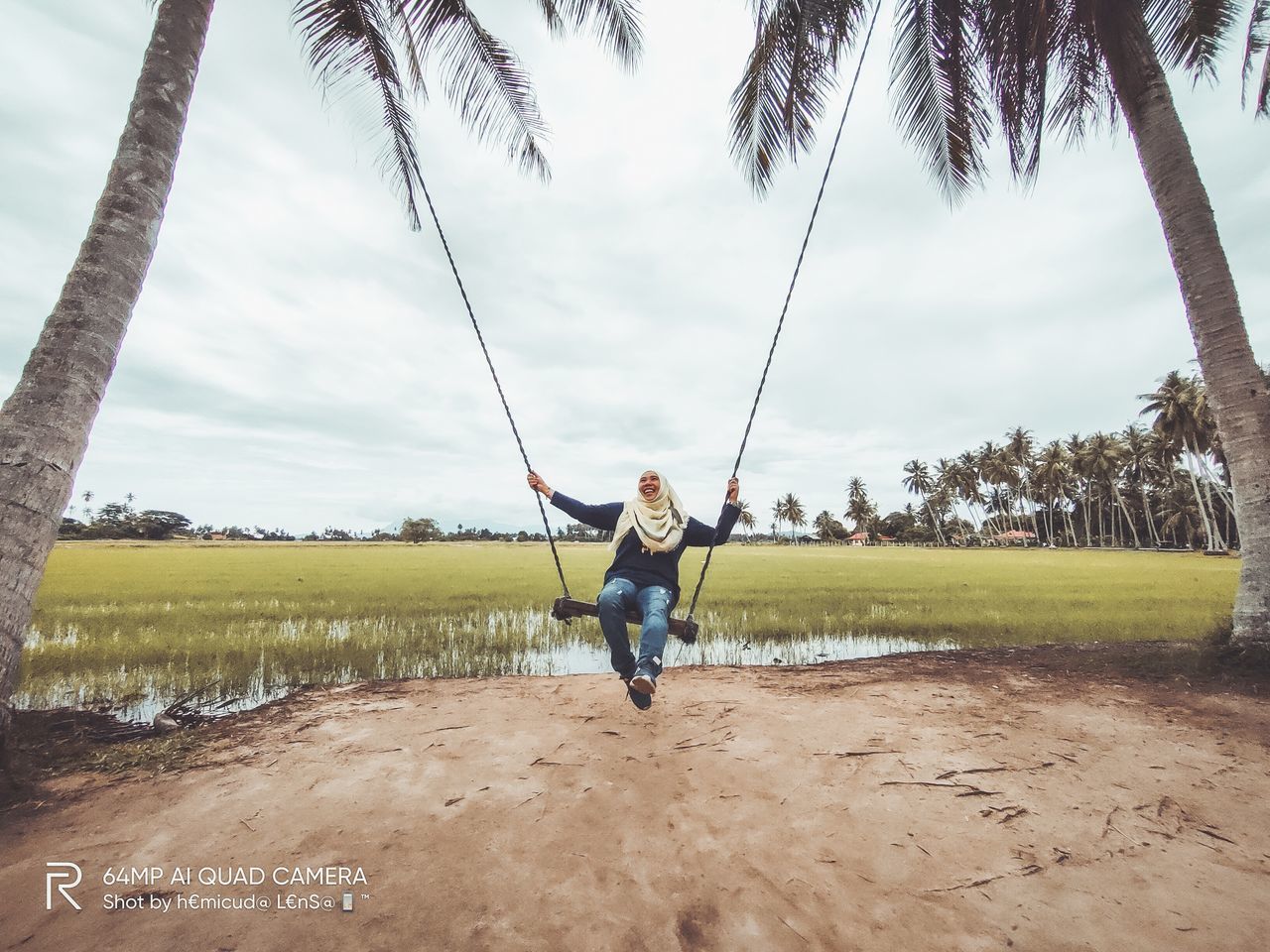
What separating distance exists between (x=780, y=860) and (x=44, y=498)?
4057mm

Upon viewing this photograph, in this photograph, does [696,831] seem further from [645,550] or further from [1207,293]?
[1207,293]

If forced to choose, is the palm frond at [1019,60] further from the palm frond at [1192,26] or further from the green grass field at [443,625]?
the green grass field at [443,625]

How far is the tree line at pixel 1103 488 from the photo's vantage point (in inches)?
1255

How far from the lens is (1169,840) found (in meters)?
2.21

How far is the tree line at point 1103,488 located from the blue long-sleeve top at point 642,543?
3658cm

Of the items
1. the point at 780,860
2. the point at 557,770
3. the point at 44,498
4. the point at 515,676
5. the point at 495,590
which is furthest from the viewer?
the point at 495,590

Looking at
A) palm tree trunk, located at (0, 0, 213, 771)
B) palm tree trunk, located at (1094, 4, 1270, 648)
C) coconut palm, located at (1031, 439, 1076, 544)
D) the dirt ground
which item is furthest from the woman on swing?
coconut palm, located at (1031, 439, 1076, 544)

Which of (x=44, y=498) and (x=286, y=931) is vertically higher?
(x=44, y=498)

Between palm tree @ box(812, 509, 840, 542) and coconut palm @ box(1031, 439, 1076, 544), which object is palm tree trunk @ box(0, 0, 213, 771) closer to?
coconut palm @ box(1031, 439, 1076, 544)

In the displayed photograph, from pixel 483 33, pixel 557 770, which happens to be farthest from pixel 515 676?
pixel 483 33

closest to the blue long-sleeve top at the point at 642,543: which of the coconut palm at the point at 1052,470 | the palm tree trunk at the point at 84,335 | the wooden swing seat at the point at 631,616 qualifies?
the wooden swing seat at the point at 631,616

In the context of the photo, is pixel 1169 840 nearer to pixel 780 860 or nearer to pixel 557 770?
pixel 780 860

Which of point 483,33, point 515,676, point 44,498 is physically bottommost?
point 515,676

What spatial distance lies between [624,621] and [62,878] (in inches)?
113
